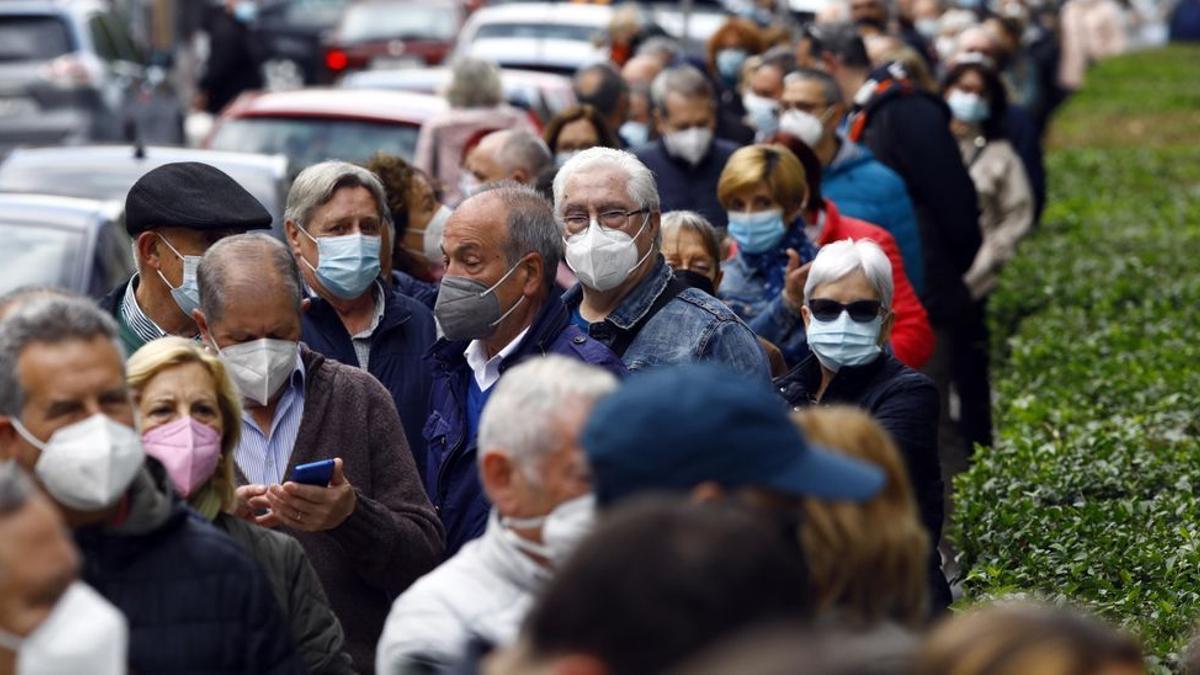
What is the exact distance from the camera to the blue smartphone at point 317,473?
5.39m

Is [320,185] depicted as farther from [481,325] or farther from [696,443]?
[696,443]

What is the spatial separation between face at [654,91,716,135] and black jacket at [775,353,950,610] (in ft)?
12.0

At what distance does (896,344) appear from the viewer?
8039 mm

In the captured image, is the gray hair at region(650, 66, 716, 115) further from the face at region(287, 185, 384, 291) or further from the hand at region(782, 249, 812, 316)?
the face at region(287, 185, 384, 291)

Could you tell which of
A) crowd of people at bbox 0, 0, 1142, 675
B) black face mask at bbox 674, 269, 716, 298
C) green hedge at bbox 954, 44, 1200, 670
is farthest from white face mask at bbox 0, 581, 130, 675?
black face mask at bbox 674, 269, 716, 298

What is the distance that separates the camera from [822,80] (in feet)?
33.8

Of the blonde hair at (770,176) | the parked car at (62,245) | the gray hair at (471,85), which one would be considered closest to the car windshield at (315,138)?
the gray hair at (471,85)

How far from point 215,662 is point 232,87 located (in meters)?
20.6

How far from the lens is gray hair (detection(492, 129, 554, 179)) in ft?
31.2

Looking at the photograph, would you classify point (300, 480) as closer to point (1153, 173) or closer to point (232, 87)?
→ point (1153, 173)

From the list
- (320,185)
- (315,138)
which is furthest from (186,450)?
(315,138)

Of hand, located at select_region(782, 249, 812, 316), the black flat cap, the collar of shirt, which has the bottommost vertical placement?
hand, located at select_region(782, 249, 812, 316)

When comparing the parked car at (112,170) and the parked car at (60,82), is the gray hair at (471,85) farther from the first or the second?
the parked car at (60,82)

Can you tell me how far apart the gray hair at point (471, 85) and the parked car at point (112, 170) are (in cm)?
124
